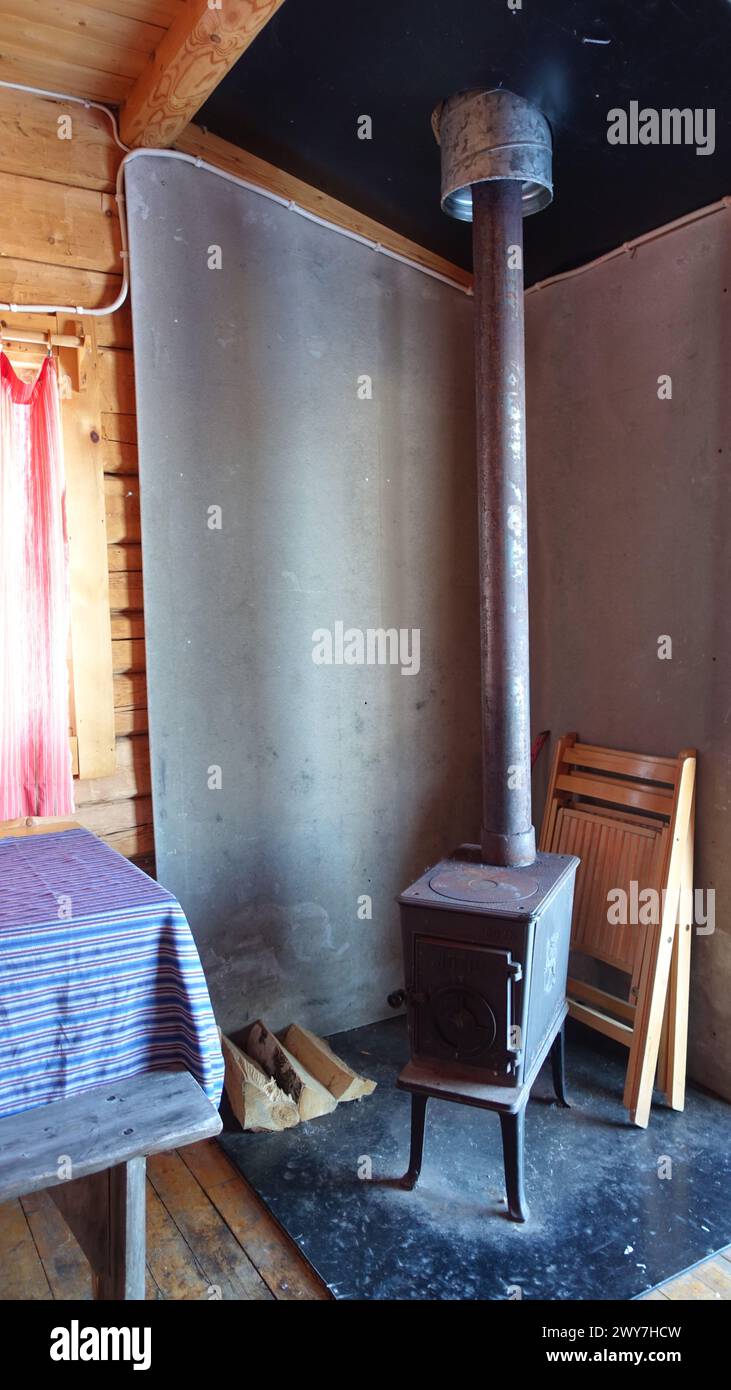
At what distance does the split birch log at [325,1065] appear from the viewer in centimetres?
276

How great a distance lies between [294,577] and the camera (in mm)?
2951

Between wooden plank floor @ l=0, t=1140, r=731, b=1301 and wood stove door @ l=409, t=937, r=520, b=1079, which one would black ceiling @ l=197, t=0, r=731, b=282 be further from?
wooden plank floor @ l=0, t=1140, r=731, b=1301

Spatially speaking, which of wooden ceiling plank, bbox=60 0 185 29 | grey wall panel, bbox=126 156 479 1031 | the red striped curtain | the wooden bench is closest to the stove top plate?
grey wall panel, bbox=126 156 479 1031

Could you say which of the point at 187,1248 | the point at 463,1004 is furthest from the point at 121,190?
the point at 187,1248

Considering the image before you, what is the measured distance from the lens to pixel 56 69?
2.35 m

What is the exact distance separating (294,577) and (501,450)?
80 cm

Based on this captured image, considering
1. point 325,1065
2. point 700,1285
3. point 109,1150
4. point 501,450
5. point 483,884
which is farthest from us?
point 325,1065

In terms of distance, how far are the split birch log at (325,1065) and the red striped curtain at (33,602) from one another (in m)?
1.12

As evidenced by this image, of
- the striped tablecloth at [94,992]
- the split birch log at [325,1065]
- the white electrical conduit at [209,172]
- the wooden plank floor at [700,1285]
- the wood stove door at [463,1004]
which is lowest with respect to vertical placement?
the wooden plank floor at [700,1285]

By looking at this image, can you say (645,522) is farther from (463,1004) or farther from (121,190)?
(121,190)

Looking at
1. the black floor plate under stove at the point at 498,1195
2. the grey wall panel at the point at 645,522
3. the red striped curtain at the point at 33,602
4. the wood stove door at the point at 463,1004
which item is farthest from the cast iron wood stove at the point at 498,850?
the red striped curtain at the point at 33,602

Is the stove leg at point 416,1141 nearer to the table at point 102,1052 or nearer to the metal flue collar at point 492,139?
the table at point 102,1052
